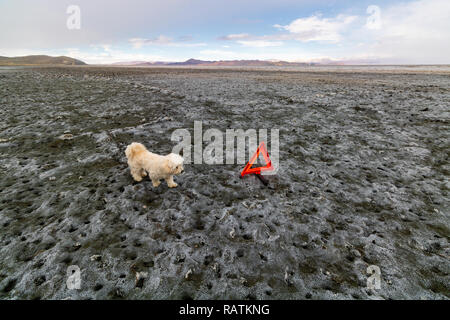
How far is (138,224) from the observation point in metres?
6.07

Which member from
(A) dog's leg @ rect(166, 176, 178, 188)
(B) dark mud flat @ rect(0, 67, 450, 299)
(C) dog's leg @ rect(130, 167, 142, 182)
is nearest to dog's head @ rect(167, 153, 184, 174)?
(A) dog's leg @ rect(166, 176, 178, 188)

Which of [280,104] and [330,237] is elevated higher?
[280,104]

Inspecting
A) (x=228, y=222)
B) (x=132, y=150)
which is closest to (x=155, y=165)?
(x=132, y=150)

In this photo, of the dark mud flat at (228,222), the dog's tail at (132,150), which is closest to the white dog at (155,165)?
the dog's tail at (132,150)

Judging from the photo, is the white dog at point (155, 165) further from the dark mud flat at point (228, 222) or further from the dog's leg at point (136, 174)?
the dark mud flat at point (228, 222)

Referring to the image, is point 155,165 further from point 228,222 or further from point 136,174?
point 228,222

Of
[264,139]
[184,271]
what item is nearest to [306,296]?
[184,271]

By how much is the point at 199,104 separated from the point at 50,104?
14.3m

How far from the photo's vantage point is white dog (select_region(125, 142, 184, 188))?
23.1 feet

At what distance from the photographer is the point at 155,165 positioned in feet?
23.5

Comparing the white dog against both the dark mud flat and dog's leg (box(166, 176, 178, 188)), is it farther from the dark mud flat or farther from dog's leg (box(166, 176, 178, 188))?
the dark mud flat

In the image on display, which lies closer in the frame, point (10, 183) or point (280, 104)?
point (10, 183)

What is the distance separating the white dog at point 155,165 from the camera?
7.05 m
